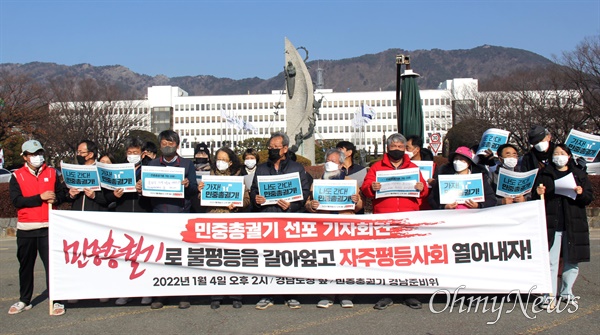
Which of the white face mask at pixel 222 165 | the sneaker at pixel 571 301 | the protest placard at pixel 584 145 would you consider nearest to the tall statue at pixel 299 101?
the white face mask at pixel 222 165

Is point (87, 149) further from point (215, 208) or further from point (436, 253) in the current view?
point (436, 253)

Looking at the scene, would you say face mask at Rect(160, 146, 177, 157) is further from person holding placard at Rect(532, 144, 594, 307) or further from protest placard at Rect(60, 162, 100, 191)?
person holding placard at Rect(532, 144, 594, 307)

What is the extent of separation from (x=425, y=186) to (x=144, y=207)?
134 inches

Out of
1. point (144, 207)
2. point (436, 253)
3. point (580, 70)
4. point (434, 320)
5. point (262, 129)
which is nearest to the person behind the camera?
point (434, 320)

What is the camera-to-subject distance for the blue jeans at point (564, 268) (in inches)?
270

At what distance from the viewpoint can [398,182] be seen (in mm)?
6961

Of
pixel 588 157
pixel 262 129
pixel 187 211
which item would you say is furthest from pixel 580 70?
pixel 262 129

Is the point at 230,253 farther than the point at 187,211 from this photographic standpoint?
No

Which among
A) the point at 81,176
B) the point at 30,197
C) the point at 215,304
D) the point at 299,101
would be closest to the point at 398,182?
the point at 215,304

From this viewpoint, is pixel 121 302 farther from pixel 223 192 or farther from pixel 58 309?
pixel 223 192

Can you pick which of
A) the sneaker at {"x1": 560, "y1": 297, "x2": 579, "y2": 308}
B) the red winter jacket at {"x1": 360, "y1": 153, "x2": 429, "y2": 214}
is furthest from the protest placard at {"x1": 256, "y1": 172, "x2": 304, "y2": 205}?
the sneaker at {"x1": 560, "y1": 297, "x2": 579, "y2": 308}

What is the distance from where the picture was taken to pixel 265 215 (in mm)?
6949
